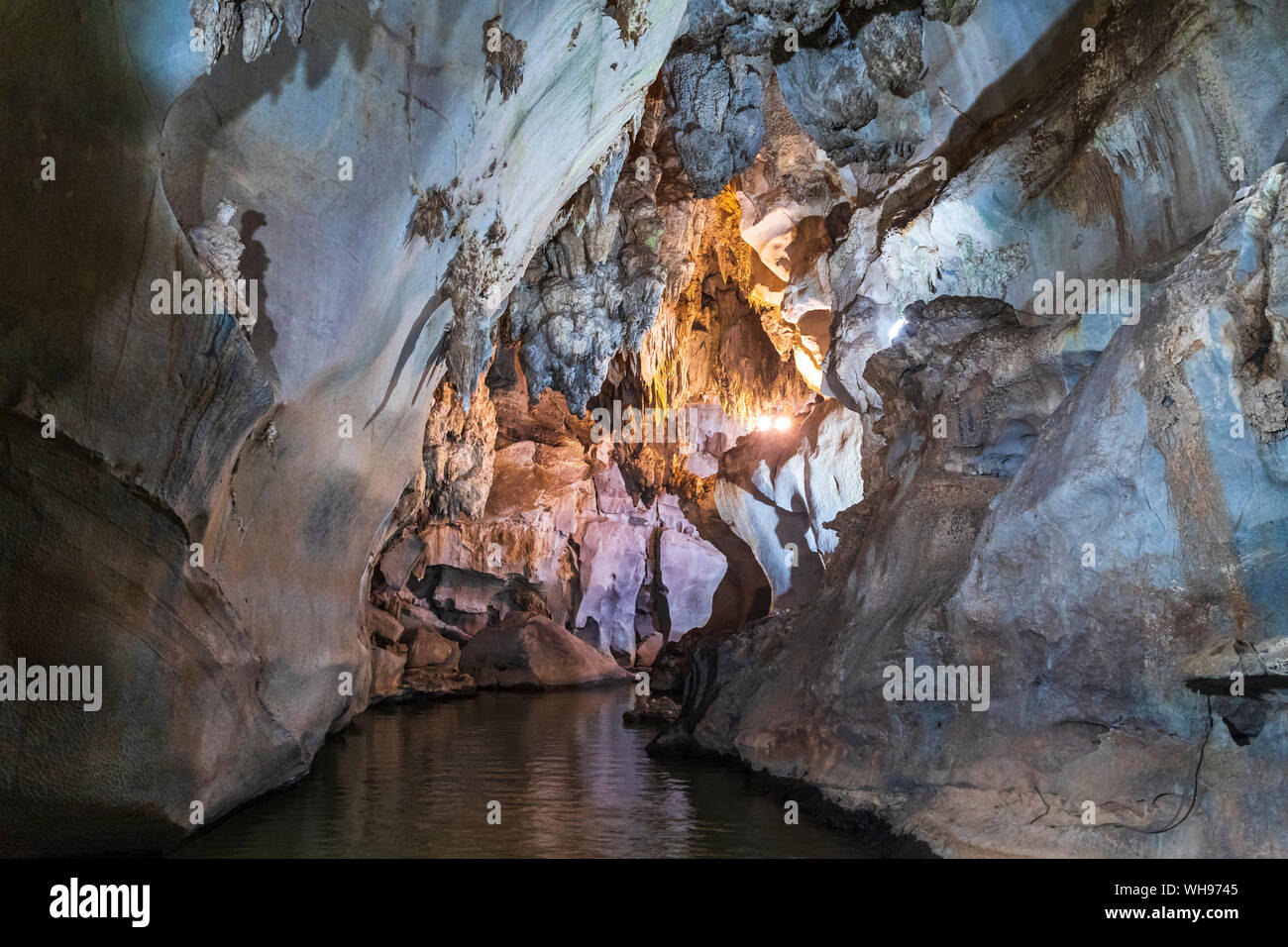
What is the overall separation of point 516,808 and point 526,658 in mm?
14483

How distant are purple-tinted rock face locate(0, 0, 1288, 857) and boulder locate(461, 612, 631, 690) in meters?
10.5

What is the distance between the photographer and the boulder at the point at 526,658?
864 inches

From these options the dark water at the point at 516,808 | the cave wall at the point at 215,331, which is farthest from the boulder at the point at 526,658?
the cave wall at the point at 215,331

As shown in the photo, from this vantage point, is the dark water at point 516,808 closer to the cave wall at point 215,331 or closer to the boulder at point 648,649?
the cave wall at point 215,331

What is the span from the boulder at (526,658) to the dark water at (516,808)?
9348mm

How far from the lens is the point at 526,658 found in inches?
867

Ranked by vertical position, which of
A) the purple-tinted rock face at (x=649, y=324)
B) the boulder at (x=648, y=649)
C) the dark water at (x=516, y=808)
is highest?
the purple-tinted rock face at (x=649, y=324)

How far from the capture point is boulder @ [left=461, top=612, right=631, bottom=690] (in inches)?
864

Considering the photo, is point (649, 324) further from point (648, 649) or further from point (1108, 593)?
point (648, 649)

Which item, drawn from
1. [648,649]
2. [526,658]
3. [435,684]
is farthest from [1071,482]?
[648,649]

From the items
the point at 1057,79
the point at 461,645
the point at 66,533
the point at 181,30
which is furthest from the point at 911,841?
the point at 461,645

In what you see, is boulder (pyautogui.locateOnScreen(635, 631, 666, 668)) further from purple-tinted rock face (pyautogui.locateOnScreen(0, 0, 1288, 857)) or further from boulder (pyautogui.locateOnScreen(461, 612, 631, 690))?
purple-tinted rock face (pyautogui.locateOnScreen(0, 0, 1288, 857))

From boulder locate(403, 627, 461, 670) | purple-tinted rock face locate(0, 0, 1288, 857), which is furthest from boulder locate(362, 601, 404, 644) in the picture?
purple-tinted rock face locate(0, 0, 1288, 857)

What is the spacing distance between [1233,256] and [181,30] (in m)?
5.85
